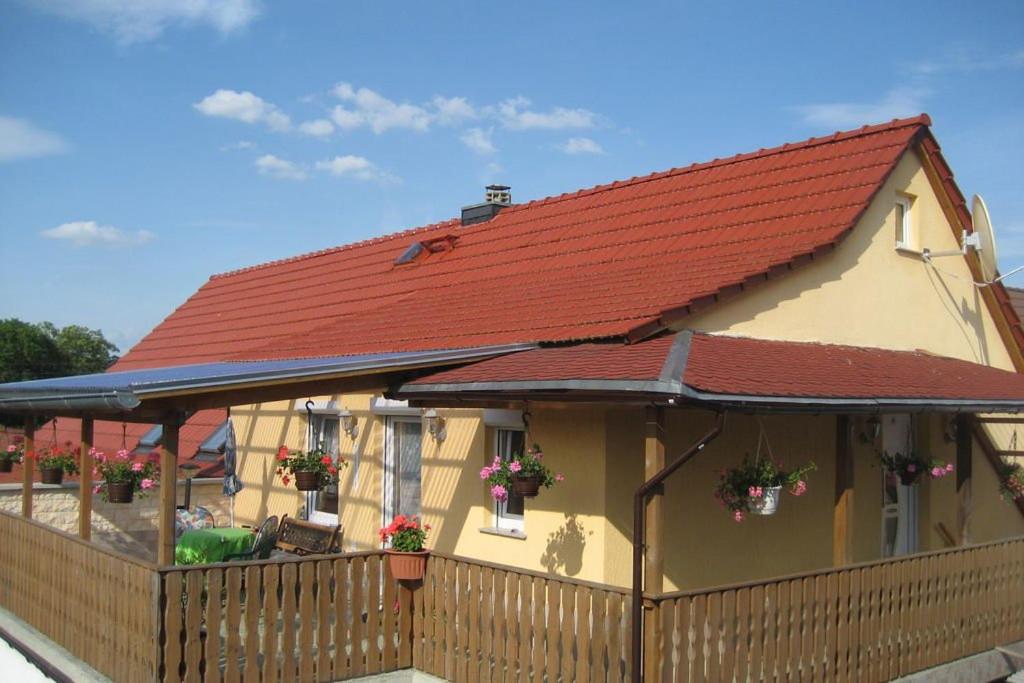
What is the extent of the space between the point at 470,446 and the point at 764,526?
9.87 feet

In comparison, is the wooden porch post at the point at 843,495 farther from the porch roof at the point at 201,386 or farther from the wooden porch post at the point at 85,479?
the wooden porch post at the point at 85,479

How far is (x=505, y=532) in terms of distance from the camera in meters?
9.73

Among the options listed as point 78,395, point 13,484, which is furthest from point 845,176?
point 13,484

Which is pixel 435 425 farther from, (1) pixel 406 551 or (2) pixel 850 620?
(2) pixel 850 620

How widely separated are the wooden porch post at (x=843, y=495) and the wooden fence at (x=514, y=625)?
2466mm

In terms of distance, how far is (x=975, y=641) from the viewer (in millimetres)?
9734

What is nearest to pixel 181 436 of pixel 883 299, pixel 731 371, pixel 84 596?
pixel 84 596

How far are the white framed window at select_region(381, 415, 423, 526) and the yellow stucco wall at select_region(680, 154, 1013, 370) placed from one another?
4.09m

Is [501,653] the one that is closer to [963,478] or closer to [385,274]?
[963,478]

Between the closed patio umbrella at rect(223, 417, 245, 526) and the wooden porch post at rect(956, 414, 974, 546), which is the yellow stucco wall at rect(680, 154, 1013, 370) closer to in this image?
the wooden porch post at rect(956, 414, 974, 546)

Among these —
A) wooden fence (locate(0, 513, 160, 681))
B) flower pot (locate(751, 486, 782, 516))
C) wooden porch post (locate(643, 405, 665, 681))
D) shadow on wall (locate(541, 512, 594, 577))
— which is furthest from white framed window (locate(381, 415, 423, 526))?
wooden porch post (locate(643, 405, 665, 681))

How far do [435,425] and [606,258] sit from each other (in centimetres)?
298

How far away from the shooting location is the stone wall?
13.8 metres

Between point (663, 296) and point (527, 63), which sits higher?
point (527, 63)
